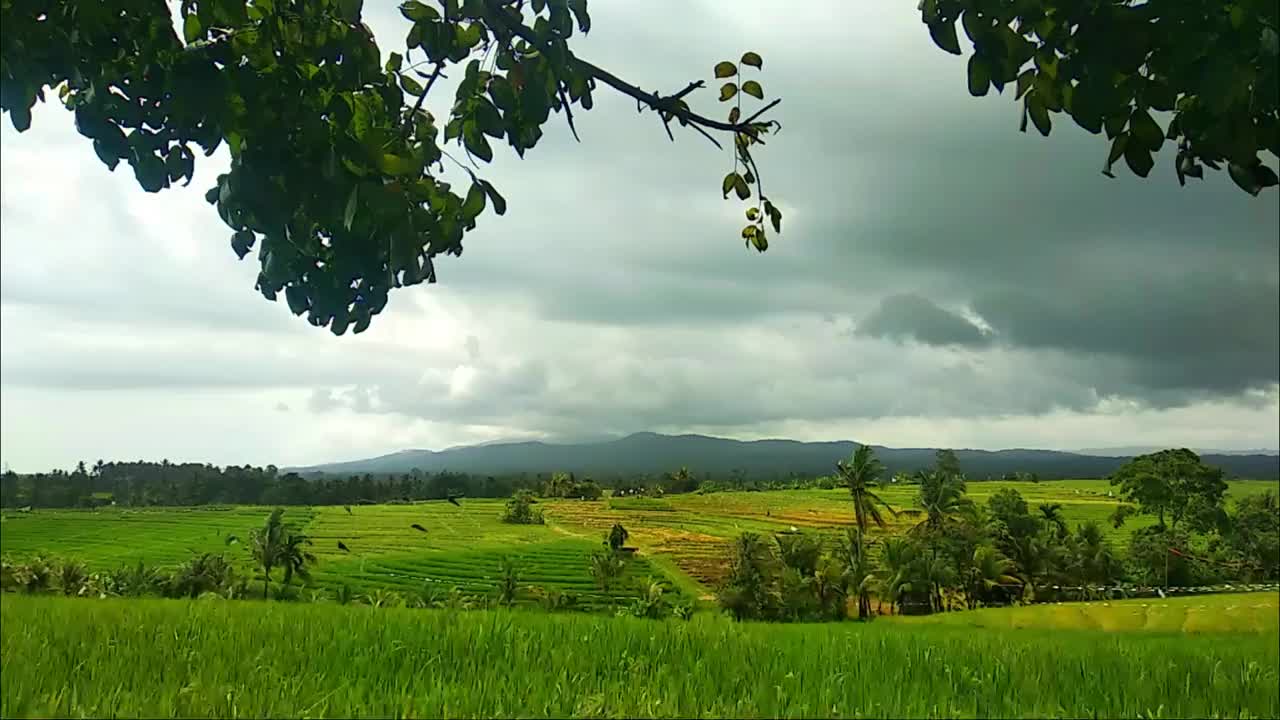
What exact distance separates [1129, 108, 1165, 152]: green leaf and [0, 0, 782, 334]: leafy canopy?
37.0 inches

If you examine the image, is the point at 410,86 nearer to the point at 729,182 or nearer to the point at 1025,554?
the point at 729,182

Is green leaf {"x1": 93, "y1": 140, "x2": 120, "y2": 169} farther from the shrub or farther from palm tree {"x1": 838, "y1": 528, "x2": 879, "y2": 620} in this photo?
palm tree {"x1": 838, "y1": 528, "x2": 879, "y2": 620}

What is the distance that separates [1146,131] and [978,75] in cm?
40

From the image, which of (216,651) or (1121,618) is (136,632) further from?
(1121,618)

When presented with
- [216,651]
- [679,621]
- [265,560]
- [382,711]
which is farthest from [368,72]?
[265,560]

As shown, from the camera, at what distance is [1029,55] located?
71.3 inches

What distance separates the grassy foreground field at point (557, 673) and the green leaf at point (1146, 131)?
4.86 feet

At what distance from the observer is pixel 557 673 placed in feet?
7.75

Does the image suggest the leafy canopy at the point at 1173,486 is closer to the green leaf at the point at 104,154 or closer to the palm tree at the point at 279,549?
the palm tree at the point at 279,549

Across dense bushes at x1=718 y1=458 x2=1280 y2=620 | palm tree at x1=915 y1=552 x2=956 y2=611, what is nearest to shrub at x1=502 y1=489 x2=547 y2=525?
dense bushes at x1=718 y1=458 x2=1280 y2=620

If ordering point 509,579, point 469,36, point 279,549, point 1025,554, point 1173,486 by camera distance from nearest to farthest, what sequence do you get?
point 469,36 < point 509,579 < point 279,549 < point 1025,554 < point 1173,486

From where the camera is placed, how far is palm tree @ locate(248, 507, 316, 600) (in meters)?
37.2

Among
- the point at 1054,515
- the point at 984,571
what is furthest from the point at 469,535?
the point at 1054,515

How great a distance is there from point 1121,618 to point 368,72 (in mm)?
46577
